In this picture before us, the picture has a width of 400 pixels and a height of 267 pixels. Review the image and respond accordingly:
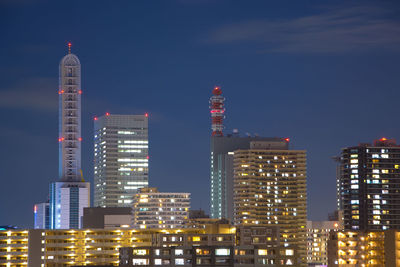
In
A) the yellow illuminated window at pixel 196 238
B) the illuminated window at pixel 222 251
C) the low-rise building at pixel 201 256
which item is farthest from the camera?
the yellow illuminated window at pixel 196 238

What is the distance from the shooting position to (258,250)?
14762 cm

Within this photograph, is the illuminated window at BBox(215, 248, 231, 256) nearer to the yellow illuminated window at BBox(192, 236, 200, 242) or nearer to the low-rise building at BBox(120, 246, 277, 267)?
the low-rise building at BBox(120, 246, 277, 267)

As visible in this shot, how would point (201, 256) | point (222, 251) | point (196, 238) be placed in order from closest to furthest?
point (201, 256)
point (222, 251)
point (196, 238)

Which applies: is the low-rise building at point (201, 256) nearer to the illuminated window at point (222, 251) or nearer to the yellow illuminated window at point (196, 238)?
the illuminated window at point (222, 251)

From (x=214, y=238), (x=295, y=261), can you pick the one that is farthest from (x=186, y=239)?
(x=295, y=261)

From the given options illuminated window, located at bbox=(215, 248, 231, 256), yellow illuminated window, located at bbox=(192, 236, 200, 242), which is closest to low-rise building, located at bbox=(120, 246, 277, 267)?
illuminated window, located at bbox=(215, 248, 231, 256)

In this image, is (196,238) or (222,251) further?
(196,238)

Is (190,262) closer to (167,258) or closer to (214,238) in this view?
(167,258)

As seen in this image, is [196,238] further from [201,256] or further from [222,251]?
[201,256]

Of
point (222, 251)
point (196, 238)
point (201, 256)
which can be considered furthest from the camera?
point (196, 238)

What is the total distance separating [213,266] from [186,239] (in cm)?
6256

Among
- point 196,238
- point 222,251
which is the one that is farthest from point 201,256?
point 196,238

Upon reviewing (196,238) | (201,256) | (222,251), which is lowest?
(201,256)

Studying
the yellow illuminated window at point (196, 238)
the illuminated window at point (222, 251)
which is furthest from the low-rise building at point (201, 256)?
the yellow illuminated window at point (196, 238)
